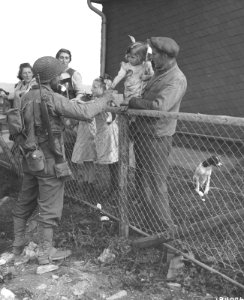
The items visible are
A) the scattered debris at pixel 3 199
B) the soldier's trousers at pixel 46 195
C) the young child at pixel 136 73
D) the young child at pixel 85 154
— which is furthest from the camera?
the scattered debris at pixel 3 199

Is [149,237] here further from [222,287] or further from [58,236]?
[58,236]

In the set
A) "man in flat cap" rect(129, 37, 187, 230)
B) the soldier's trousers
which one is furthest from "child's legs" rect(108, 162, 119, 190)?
the soldier's trousers

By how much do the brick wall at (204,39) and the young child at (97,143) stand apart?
2969 millimetres

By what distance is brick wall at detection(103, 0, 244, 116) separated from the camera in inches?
259

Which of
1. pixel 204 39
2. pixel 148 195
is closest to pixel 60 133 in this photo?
pixel 148 195

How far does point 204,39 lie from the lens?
23.2 ft

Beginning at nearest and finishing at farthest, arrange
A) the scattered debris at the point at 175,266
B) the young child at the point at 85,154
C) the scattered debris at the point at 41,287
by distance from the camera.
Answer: the scattered debris at the point at 41,287, the scattered debris at the point at 175,266, the young child at the point at 85,154

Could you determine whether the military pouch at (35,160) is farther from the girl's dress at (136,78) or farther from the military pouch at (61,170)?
the girl's dress at (136,78)

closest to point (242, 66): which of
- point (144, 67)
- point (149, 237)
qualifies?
point (144, 67)

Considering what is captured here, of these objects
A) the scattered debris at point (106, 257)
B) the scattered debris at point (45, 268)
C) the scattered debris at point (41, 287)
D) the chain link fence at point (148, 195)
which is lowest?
the scattered debris at point (41, 287)

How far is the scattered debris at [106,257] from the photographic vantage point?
352cm

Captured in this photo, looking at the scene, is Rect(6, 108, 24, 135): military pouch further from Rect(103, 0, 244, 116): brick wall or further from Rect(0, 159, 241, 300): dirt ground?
Rect(103, 0, 244, 116): brick wall

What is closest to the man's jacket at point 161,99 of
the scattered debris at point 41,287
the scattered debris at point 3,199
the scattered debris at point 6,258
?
the scattered debris at point 41,287

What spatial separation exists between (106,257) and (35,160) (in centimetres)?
111
